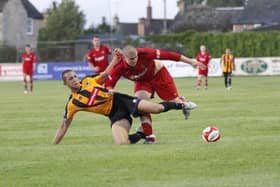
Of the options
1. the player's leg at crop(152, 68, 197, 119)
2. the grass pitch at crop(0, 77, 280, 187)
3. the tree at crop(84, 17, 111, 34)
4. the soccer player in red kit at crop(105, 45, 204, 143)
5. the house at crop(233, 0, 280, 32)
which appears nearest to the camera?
the grass pitch at crop(0, 77, 280, 187)

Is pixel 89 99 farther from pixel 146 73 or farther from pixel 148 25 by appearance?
pixel 148 25

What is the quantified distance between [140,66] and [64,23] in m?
74.2

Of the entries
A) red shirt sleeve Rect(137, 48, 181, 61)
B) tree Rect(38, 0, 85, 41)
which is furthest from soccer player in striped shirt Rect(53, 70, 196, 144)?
tree Rect(38, 0, 85, 41)

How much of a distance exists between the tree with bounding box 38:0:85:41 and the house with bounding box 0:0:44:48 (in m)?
1.24

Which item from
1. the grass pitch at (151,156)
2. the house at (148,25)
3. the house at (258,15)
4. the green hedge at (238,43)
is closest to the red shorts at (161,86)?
the grass pitch at (151,156)

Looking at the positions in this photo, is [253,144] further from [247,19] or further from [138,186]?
[247,19]

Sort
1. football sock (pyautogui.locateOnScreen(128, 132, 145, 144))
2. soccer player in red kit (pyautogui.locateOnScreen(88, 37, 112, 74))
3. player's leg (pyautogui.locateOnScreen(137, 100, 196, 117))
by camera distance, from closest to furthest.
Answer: player's leg (pyautogui.locateOnScreen(137, 100, 196, 117)) → football sock (pyautogui.locateOnScreen(128, 132, 145, 144)) → soccer player in red kit (pyautogui.locateOnScreen(88, 37, 112, 74))

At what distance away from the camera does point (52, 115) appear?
21203mm

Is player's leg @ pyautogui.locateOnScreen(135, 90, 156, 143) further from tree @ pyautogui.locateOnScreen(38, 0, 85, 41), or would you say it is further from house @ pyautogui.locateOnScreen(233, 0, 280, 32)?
tree @ pyautogui.locateOnScreen(38, 0, 85, 41)

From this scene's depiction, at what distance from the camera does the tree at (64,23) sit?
84.4 metres

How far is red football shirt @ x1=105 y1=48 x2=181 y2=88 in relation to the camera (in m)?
13.9

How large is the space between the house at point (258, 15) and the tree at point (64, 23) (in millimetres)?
17650

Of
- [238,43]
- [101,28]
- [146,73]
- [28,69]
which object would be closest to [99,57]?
[28,69]

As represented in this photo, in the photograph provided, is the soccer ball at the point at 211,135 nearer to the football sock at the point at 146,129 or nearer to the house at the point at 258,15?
the football sock at the point at 146,129
